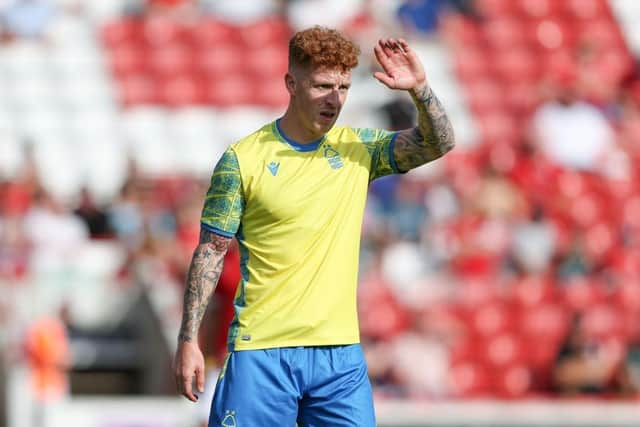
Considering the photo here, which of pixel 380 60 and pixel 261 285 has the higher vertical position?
pixel 380 60

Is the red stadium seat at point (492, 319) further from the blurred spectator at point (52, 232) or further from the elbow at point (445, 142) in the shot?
the elbow at point (445, 142)

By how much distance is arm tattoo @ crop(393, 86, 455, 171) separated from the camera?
516cm

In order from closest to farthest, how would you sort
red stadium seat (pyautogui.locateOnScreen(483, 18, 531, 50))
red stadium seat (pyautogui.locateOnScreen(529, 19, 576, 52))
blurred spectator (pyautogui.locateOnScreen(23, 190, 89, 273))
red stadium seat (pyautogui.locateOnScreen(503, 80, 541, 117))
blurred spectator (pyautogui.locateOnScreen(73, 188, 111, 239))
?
blurred spectator (pyautogui.locateOnScreen(23, 190, 89, 273)), blurred spectator (pyautogui.locateOnScreen(73, 188, 111, 239)), red stadium seat (pyautogui.locateOnScreen(503, 80, 541, 117)), red stadium seat (pyautogui.locateOnScreen(483, 18, 531, 50)), red stadium seat (pyautogui.locateOnScreen(529, 19, 576, 52))

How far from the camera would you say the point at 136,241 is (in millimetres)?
12047

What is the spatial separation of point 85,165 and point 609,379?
17.3 ft

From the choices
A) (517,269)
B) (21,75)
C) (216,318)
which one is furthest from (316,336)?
(21,75)

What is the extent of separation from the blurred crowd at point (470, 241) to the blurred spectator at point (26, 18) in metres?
0.02

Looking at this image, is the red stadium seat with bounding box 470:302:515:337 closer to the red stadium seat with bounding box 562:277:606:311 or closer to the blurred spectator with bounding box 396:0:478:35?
the red stadium seat with bounding box 562:277:606:311

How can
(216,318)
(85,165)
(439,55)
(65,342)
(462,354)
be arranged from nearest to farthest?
(216,318) → (65,342) → (462,354) → (85,165) → (439,55)

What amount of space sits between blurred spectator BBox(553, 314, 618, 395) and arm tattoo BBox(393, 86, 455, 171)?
7.21m

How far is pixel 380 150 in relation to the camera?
5328mm

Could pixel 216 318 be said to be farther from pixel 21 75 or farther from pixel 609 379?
pixel 21 75

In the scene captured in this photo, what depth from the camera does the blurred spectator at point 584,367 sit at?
12.1m

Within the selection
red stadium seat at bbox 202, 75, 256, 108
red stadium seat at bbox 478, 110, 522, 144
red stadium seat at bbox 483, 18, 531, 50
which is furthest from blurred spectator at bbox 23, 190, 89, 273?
red stadium seat at bbox 483, 18, 531, 50
